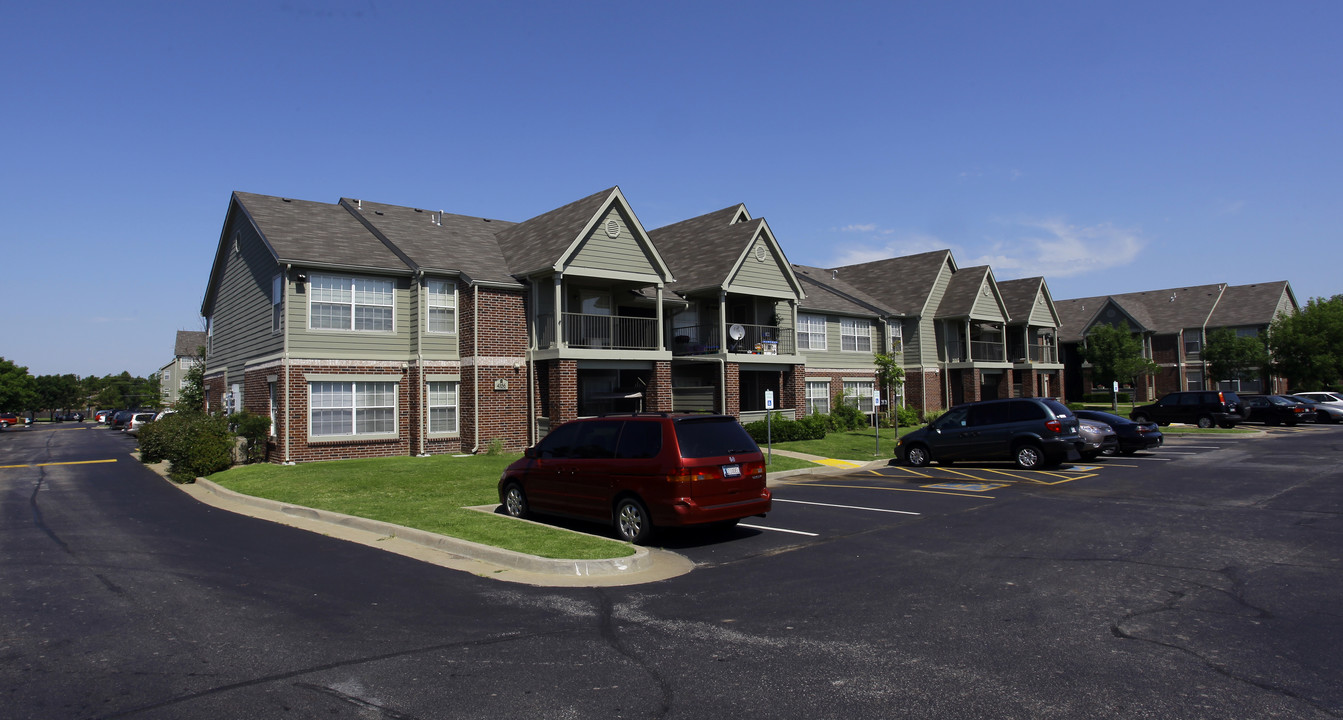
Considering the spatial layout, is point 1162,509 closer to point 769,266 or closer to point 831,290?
point 769,266

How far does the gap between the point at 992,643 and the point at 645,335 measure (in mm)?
22001

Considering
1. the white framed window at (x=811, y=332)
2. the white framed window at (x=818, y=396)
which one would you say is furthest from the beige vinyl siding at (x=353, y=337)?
the white framed window at (x=818, y=396)

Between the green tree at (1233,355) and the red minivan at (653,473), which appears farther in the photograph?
the green tree at (1233,355)

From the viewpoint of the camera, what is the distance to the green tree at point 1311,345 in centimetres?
5100

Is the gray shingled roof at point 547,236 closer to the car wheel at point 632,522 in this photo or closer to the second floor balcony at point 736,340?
the second floor balcony at point 736,340

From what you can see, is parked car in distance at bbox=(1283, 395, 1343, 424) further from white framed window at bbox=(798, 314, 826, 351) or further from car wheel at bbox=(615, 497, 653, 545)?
car wheel at bbox=(615, 497, 653, 545)

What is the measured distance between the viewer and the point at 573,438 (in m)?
12.2

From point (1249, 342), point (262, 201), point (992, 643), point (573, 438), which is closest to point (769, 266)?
point (262, 201)

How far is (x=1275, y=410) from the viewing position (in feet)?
120

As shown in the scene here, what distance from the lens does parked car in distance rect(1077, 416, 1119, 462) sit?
2128 centimetres

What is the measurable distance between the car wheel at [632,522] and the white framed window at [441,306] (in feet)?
47.2

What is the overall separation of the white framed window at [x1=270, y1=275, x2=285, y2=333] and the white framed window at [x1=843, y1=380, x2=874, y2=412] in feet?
77.3

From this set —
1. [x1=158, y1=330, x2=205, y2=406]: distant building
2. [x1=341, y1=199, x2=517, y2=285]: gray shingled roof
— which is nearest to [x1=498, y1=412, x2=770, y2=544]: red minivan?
[x1=341, y1=199, x2=517, y2=285]: gray shingled roof

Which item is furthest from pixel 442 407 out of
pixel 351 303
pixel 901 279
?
pixel 901 279
